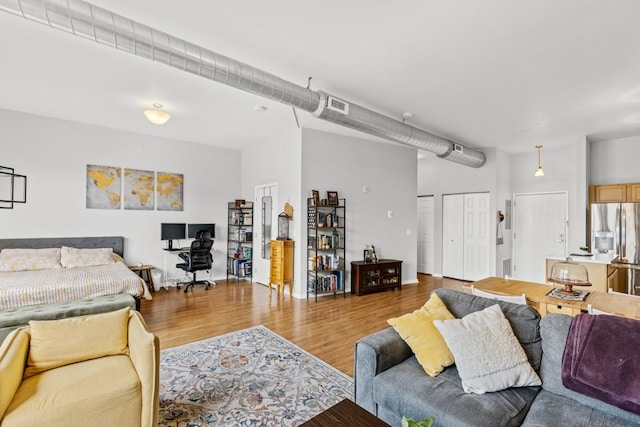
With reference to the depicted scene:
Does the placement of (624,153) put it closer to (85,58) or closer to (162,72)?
(162,72)

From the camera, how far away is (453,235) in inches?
287

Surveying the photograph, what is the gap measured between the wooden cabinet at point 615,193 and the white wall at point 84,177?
7.26 metres

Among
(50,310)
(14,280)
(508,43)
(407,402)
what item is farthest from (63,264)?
(508,43)

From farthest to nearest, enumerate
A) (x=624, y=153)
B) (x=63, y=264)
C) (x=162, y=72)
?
(x=624, y=153) → (x=63, y=264) → (x=162, y=72)

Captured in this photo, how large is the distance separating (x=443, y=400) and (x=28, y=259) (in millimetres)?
5602

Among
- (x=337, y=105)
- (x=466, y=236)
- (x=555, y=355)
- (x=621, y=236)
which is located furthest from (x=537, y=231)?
(x=555, y=355)

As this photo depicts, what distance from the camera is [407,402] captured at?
65.7 inches

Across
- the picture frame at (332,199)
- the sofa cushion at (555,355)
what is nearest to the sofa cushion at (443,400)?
the sofa cushion at (555,355)

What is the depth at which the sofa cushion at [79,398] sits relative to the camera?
1500 millimetres

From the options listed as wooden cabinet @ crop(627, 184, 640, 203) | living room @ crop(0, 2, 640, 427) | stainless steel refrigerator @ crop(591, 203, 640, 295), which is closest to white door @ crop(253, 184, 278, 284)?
living room @ crop(0, 2, 640, 427)

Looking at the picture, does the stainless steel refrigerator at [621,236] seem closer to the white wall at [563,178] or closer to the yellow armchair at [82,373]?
the white wall at [563,178]

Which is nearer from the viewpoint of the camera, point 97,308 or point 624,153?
point 97,308

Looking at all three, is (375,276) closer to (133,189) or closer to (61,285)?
(61,285)

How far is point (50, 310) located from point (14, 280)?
1340 millimetres
